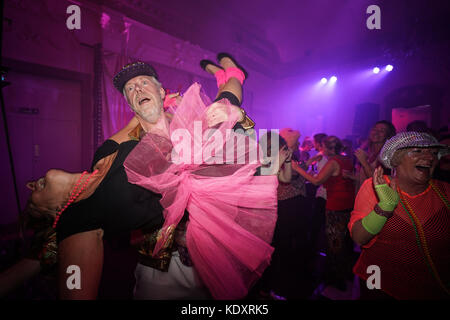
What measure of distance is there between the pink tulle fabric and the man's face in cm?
A: 30

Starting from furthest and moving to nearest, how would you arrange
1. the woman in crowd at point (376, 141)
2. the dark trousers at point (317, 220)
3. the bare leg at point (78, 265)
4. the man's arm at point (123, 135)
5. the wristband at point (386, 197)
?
the dark trousers at point (317, 220) < the woman in crowd at point (376, 141) < the wristband at point (386, 197) < the man's arm at point (123, 135) < the bare leg at point (78, 265)

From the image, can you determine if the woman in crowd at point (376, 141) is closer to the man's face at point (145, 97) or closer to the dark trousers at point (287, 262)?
the dark trousers at point (287, 262)

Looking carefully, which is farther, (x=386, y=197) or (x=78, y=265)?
(x=386, y=197)

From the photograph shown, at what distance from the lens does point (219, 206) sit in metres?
0.98

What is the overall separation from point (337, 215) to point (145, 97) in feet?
10.9

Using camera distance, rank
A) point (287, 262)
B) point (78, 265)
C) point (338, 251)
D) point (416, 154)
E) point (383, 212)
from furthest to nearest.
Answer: point (287, 262) → point (338, 251) → point (416, 154) → point (383, 212) → point (78, 265)

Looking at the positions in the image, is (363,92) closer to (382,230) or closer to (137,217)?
(382,230)

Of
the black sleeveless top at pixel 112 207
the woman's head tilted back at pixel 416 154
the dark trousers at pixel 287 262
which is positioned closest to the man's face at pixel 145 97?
the black sleeveless top at pixel 112 207

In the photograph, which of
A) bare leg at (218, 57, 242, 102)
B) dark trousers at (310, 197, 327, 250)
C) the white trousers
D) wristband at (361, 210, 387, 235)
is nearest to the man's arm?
bare leg at (218, 57, 242, 102)

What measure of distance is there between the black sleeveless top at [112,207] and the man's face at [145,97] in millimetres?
257

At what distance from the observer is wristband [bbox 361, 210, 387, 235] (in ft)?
4.40

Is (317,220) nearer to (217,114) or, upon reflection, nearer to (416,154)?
(416,154)

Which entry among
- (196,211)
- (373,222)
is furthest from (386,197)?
(196,211)

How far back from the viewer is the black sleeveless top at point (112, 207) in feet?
2.95
